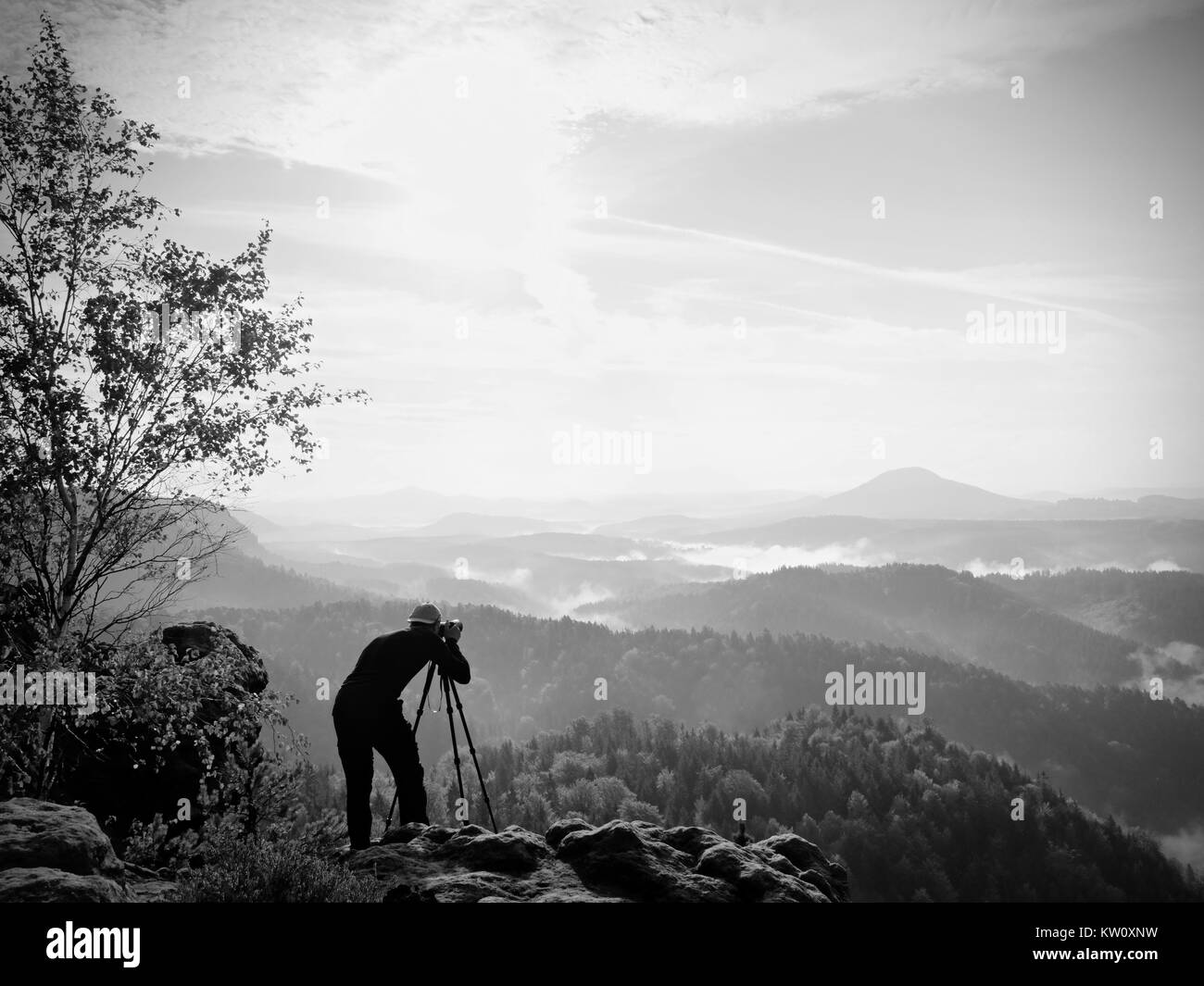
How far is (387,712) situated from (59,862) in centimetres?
468

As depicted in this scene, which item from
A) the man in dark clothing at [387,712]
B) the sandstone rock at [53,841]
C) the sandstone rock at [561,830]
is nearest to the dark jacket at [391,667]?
the man in dark clothing at [387,712]

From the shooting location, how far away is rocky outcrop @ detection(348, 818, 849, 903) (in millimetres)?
8484

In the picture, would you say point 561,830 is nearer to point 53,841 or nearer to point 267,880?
point 267,880

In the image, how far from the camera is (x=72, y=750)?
13.8 meters

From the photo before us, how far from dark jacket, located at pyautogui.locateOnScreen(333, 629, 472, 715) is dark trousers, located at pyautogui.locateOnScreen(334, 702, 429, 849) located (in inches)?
4.5

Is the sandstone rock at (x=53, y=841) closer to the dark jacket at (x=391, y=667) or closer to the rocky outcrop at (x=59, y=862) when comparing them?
the rocky outcrop at (x=59, y=862)

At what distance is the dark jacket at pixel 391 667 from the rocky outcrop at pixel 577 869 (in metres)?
2.13

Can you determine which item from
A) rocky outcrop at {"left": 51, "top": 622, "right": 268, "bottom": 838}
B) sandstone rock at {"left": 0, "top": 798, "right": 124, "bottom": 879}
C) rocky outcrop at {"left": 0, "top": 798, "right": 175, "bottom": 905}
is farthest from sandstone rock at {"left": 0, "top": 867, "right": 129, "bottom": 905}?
rocky outcrop at {"left": 51, "top": 622, "right": 268, "bottom": 838}

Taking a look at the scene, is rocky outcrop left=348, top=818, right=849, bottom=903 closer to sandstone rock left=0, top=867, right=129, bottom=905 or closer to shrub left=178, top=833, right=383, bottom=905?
shrub left=178, top=833, right=383, bottom=905

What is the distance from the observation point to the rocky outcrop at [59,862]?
653cm

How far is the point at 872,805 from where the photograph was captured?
13638 cm
